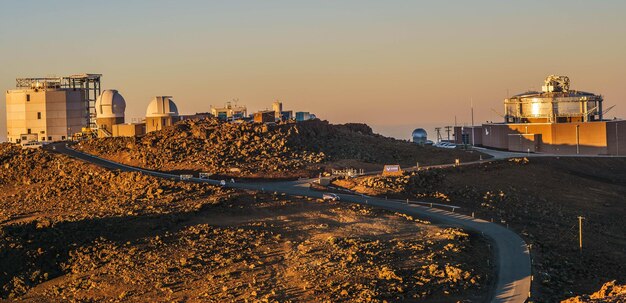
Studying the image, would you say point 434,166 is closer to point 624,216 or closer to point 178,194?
point 624,216

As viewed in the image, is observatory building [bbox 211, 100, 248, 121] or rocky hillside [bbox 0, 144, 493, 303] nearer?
rocky hillside [bbox 0, 144, 493, 303]

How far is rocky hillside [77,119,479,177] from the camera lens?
2436 inches

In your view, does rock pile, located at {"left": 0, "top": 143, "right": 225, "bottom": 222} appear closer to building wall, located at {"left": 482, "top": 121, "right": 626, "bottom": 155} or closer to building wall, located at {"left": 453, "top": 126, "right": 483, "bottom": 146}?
building wall, located at {"left": 482, "top": 121, "right": 626, "bottom": 155}

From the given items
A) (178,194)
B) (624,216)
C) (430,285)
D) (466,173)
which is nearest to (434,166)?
(466,173)

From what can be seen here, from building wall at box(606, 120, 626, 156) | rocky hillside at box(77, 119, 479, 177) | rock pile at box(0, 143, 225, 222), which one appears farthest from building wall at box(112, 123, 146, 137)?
building wall at box(606, 120, 626, 156)

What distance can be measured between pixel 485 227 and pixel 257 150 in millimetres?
23384

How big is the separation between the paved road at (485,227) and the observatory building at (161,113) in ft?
34.1

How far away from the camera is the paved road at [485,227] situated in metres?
36.3

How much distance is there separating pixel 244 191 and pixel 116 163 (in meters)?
16.4

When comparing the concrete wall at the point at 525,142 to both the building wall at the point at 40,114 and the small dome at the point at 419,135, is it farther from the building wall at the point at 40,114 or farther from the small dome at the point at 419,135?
the building wall at the point at 40,114

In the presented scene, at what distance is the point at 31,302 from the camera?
128 feet

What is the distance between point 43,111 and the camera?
285 ft

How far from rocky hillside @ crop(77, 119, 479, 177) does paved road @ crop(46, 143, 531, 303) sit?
8.00 feet

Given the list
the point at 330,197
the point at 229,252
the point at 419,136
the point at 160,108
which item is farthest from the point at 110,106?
the point at 229,252
